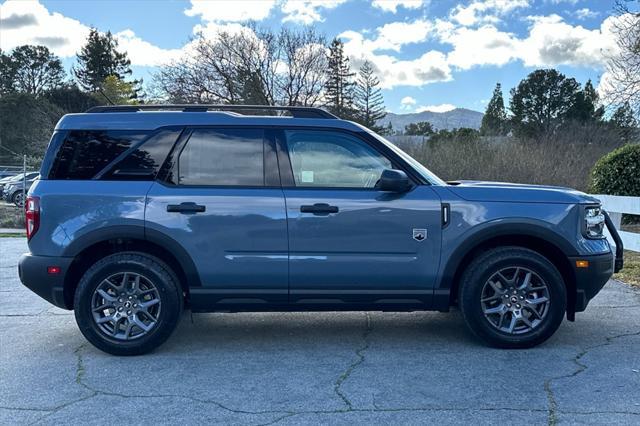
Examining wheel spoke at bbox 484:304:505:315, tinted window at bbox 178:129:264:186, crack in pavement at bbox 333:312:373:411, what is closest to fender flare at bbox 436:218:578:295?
wheel spoke at bbox 484:304:505:315

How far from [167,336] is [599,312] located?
4.47m

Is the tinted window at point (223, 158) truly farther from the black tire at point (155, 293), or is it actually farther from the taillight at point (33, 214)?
the taillight at point (33, 214)

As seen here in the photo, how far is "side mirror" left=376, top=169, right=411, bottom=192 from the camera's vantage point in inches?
173

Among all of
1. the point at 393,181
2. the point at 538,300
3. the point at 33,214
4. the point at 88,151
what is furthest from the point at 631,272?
the point at 33,214

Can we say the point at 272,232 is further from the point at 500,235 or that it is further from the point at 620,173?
the point at 620,173

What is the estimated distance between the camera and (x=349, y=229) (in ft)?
14.7

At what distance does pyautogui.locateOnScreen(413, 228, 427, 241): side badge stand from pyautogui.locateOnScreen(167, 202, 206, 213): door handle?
1749 millimetres

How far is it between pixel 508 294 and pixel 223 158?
2.69m

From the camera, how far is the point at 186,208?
175 inches

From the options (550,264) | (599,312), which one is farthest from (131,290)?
(599,312)

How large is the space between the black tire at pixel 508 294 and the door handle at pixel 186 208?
2.30 metres

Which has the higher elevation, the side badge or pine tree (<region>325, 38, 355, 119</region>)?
pine tree (<region>325, 38, 355, 119</region>)

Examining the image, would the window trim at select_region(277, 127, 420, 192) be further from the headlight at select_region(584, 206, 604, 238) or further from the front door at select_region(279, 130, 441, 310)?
the headlight at select_region(584, 206, 604, 238)

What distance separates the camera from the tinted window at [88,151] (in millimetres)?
4562
